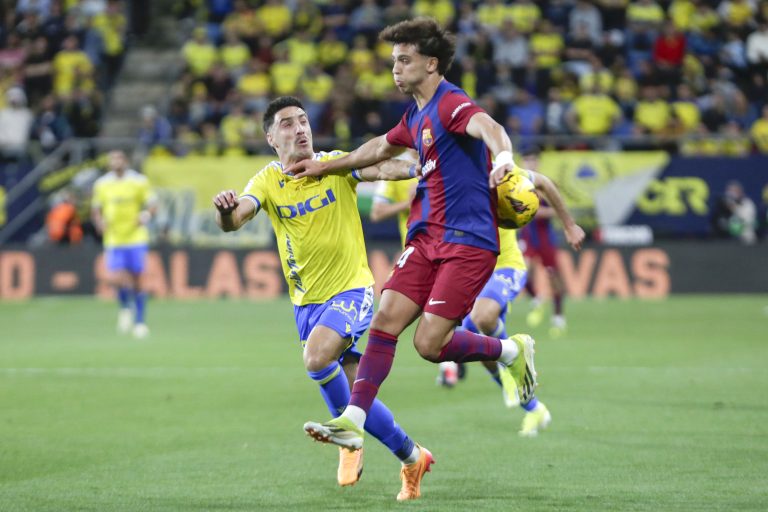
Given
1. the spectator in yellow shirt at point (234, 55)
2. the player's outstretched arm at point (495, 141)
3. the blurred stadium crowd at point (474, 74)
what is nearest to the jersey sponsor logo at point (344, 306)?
the player's outstretched arm at point (495, 141)

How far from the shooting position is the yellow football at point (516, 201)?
7379 millimetres

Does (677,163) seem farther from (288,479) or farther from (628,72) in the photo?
(288,479)

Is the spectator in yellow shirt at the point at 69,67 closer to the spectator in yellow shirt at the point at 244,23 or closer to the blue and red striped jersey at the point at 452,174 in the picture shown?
the spectator in yellow shirt at the point at 244,23

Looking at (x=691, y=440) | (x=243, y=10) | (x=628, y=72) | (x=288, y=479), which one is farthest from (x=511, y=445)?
(x=243, y=10)

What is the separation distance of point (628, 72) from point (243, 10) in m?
8.81

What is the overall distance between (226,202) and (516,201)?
5.40 ft

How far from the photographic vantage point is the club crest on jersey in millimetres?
7223

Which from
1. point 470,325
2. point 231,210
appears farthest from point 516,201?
point 470,325

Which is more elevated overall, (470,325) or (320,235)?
(320,235)

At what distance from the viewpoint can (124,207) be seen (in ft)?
63.4

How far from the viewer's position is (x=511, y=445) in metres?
9.03

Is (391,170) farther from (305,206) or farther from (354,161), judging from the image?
(305,206)

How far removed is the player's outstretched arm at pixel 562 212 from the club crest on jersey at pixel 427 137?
44.6 inches

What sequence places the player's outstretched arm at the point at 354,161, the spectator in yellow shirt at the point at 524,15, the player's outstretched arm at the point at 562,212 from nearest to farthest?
the player's outstretched arm at the point at 354,161
the player's outstretched arm at the point at 562,212
the spectator in yellow shirt at the point at 524,15
